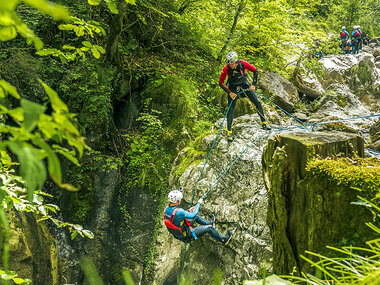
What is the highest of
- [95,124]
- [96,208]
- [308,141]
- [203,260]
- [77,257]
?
[308,141]

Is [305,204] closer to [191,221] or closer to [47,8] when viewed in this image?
[47,8]

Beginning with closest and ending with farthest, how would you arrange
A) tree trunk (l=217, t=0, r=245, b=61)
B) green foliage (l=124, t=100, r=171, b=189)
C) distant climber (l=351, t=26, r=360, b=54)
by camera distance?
green foliage (l=124, t=100, r=171, b=189) → tree trunk (l=217, t=0, r=245, b=61) → distant climber (l=351, t=26, r=360, b=54)

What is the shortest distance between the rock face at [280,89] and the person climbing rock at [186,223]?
20.2 feet

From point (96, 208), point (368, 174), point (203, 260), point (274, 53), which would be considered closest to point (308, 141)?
point (368, 174)

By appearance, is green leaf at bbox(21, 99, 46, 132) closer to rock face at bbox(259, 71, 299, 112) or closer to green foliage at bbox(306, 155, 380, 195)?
green foliage at bbox(306, 155, 380, 195)

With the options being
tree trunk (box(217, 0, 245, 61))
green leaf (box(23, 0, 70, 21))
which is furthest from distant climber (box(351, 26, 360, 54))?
green leaf (box(23, 0, 70, 21))

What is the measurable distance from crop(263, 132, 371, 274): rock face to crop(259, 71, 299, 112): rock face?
25.7 ft

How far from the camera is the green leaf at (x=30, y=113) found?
21.1 inches

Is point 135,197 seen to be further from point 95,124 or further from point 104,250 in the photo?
point 95,124

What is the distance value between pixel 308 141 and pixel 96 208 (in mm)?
6788

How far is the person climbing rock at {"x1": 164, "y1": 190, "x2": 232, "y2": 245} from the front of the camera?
514 centimetres

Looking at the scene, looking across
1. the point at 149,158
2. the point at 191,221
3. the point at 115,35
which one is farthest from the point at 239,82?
the point at 115,35

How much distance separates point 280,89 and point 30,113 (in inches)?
426

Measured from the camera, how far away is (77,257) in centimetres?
764
